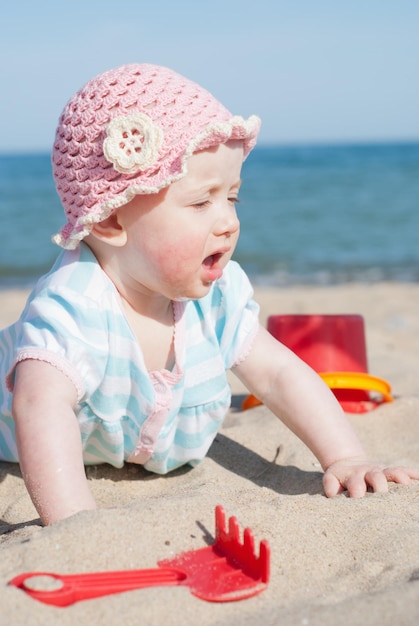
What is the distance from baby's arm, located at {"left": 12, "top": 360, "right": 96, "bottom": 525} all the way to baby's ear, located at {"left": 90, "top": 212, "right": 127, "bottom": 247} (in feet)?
1.31

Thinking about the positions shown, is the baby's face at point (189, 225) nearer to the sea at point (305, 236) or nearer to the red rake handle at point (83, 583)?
the red rake handle at point (83, 583)

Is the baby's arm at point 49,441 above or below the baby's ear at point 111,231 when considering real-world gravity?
below

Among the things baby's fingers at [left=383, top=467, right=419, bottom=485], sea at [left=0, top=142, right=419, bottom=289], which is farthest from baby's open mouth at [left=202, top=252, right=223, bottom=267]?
sea at [left=0, top=142, right=419, bottom=289]

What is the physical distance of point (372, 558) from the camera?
167 centimetres

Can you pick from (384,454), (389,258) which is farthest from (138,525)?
(389,258)

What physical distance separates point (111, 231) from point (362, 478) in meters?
0.96

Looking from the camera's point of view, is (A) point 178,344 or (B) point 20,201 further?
(B) point 20,201

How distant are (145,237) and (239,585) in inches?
39.7

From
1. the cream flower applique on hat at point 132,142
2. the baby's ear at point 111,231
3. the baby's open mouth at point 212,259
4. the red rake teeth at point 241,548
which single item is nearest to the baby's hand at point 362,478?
the red rake teeth at point 241,548

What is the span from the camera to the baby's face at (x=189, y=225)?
2164 mm

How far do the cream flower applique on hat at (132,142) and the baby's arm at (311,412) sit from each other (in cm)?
76

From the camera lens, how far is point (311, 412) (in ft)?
8.13

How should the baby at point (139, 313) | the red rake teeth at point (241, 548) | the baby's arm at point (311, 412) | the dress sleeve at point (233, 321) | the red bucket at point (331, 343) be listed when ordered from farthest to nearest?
the red bucket at point (331, 343) → the dress sleeve at point (233, 321) → the baby's arm at point (311, 412) → the baby at point (139, 313) → the red rake teeth at point (241, 548)

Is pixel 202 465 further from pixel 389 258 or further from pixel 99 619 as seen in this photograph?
pixel 389 258
